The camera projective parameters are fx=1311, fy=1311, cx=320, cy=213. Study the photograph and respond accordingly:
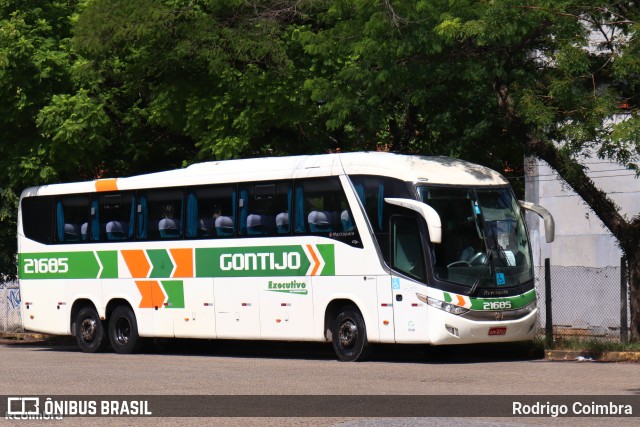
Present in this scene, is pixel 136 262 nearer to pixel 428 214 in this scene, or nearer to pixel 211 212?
pixel 211 212

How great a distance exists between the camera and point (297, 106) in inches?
1037

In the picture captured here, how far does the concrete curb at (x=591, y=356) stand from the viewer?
2067 centimetres

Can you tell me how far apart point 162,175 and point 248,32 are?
11.3 ft

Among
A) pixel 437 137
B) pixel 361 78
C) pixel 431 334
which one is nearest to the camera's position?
pixel 431 334

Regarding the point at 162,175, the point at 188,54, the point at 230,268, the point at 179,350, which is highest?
the point at 188,54

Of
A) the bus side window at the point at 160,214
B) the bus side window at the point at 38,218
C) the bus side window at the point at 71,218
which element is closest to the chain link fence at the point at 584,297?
the bus side window at the point at 160,214

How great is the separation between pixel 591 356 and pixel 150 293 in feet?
29.3

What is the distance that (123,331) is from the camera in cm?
2653

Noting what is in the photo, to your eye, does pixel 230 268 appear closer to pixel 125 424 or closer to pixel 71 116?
pixel 71 116

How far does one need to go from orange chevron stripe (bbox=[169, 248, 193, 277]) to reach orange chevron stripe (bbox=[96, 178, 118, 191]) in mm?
2209

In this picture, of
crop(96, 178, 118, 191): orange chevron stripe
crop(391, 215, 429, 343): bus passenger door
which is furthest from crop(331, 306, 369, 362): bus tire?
crop(96, 178, 118, 191): orange chevron stripe

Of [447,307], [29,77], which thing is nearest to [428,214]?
[447,307]

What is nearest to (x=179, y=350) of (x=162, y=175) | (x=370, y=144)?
(x=162, y=175)

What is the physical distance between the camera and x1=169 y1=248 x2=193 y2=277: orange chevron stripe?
24.7 m
